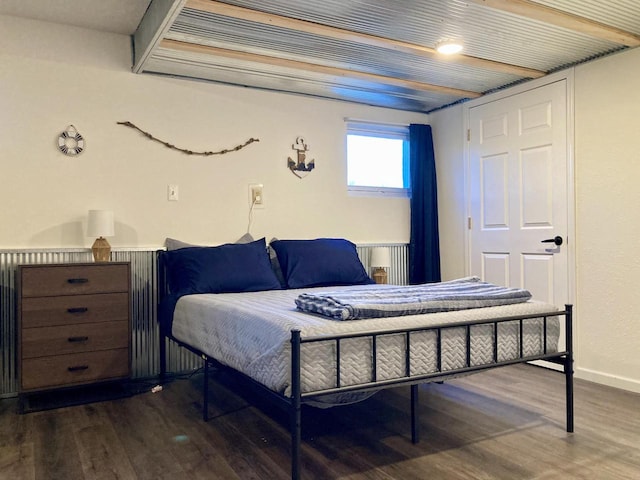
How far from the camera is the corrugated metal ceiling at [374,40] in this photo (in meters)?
2.56

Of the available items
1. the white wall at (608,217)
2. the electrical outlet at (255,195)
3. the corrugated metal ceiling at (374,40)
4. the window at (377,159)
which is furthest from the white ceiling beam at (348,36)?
the electrical outlet at (255,195)

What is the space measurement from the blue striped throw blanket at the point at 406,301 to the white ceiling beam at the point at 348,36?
142 cm

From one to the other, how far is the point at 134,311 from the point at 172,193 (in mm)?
821

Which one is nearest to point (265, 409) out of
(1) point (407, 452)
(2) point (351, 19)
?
(1) point (407, 452)

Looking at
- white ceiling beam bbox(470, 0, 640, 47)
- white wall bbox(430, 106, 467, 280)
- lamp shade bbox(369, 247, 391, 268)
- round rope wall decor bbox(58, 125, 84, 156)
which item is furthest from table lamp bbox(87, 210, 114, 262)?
white wall bbox(430, 106, 467, 280)

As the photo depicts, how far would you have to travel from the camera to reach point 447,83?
12.5 ft

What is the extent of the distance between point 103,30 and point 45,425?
2.35 m

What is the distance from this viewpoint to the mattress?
1811 millimetres

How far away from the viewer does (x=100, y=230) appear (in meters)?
3.09

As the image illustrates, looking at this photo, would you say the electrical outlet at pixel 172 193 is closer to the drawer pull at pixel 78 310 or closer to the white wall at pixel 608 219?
the drawer pull at pixel 78 310

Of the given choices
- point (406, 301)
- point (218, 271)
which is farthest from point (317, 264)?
point (406, 301)

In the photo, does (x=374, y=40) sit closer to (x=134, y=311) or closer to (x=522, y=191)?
(x=522, y=191)

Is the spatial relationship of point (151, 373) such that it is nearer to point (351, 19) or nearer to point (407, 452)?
point (407, 452)

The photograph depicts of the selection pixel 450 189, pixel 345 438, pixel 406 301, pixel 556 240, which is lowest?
pixel 345 438
